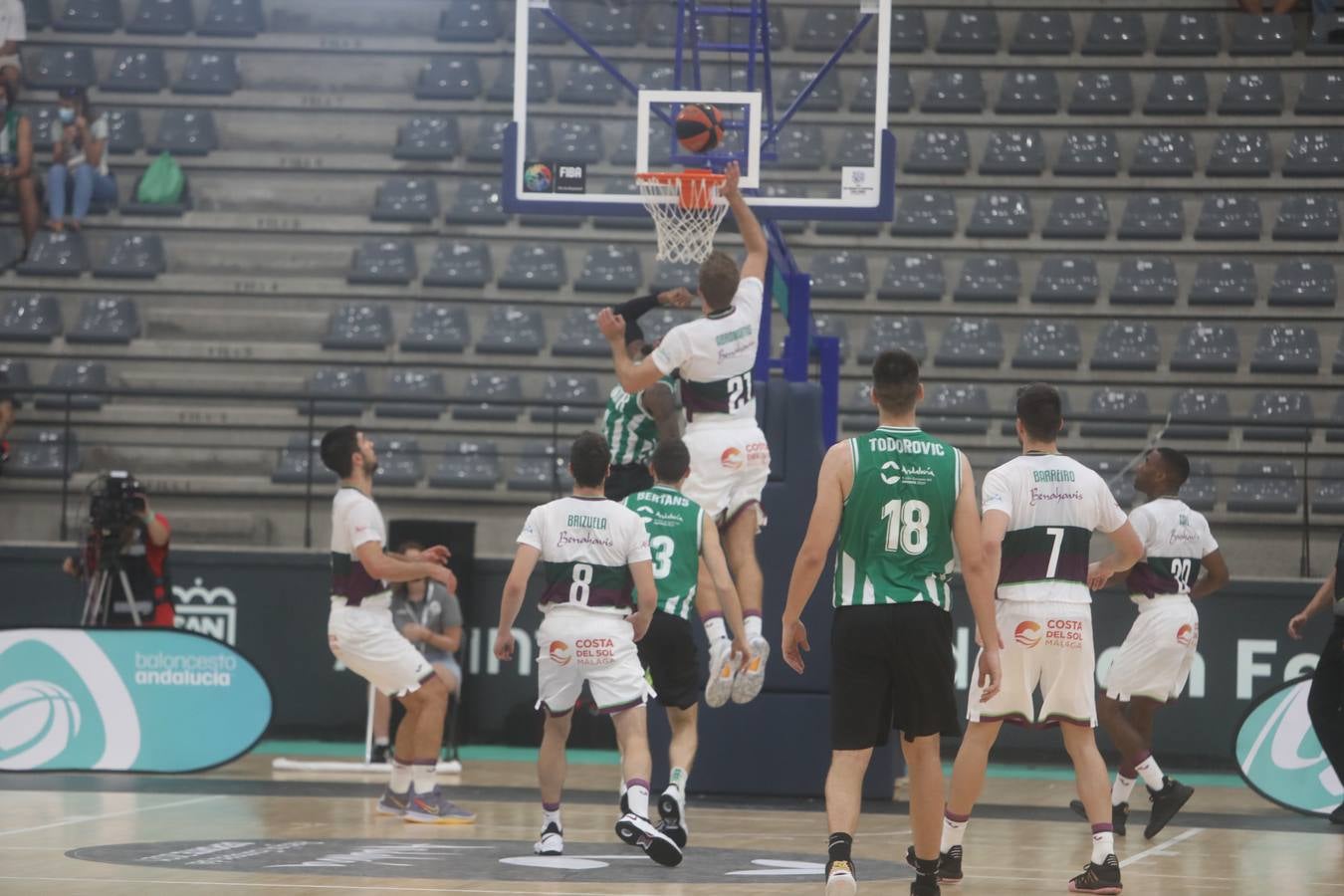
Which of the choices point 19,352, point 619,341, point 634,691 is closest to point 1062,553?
point 634,691

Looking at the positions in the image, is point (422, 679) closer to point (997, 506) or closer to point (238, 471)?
point (997, 506)

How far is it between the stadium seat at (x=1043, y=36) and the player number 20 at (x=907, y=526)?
14.4m

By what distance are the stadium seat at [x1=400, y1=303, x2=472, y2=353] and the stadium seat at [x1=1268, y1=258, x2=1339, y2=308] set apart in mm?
8489

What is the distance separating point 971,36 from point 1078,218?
288 centimetres

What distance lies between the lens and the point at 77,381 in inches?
708

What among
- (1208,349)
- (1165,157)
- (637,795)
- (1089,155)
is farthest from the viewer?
(1089,155)

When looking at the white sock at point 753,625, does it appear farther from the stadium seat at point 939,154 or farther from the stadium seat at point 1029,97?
the stadium seat at point 1029,97

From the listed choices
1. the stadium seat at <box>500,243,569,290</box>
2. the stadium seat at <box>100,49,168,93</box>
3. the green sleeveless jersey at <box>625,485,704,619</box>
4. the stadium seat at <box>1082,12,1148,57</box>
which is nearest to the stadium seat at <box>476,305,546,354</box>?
the stadium seat at <box>500,243,569,290</box>

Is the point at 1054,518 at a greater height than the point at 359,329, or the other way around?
the point at 359,329

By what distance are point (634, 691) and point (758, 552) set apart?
2811mm

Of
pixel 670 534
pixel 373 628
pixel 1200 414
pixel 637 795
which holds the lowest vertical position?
pixel 637 795

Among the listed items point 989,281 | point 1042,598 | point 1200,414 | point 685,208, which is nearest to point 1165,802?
point 1042,598

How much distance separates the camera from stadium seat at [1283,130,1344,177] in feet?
60.5

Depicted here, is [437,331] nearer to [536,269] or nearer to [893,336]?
[536,269]
